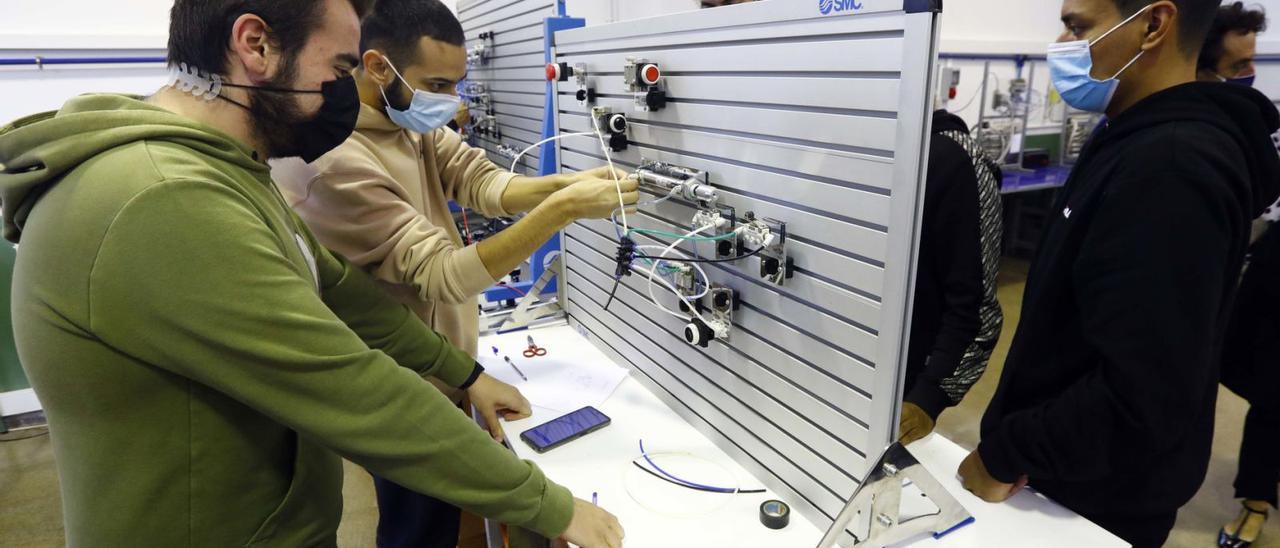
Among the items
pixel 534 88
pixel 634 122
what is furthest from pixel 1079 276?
pixel 534 88

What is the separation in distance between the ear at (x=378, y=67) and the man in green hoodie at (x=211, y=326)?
18.9 inches

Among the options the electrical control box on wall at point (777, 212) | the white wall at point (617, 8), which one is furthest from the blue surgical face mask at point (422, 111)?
the white wall at point (617, 8)

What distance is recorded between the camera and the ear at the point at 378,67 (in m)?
1.55

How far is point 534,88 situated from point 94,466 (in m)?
2.03

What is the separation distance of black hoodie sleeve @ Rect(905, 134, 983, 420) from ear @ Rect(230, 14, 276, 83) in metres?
1.30

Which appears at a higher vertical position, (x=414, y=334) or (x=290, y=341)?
(x=290, y=341)

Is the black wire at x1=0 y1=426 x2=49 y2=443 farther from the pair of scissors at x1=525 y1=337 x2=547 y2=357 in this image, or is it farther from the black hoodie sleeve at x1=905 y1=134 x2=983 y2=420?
the black hoodie sleeve at x1=905 y1=134 x2=983 y2=420

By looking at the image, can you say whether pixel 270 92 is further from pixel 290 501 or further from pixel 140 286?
pixel 290 501

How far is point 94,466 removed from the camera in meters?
0.86

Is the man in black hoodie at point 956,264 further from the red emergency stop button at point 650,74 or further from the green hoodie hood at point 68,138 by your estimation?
the green hoodie hood at point 68,138

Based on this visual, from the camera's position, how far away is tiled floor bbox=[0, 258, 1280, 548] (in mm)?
2422

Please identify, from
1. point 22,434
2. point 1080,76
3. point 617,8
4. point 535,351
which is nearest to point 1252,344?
point 1080,76

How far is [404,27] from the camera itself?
155 centimetres

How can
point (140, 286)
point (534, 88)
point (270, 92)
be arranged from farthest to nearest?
point (534, 88), point (270, 92), point (140, 286)
